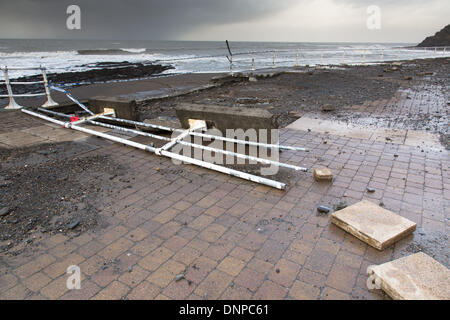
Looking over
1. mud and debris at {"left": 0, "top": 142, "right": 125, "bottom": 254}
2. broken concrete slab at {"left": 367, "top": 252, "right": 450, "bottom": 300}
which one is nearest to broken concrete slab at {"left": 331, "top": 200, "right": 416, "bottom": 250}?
broken concrete slab at {"left": 367, "top": 252, "right": 450, "bottom": 300}

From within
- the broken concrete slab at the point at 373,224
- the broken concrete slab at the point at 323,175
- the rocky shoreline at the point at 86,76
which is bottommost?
the broken concrete slab at the point at 373,224

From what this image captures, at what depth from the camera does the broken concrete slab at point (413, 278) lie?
210cm

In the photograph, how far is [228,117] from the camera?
5.21 m

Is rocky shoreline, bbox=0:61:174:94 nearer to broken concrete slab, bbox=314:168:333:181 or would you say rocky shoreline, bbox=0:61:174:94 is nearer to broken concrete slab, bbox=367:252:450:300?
broken concrete slab, bbox=314:168:333:181

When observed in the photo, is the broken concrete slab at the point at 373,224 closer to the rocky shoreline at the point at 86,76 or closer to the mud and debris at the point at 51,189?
the mud and debris at the point at 51,189

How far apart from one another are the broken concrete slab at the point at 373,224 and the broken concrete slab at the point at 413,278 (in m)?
0.31

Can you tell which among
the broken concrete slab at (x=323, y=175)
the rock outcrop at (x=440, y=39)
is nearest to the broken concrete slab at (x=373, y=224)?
the broken concrete slab at (x=323, y=175)

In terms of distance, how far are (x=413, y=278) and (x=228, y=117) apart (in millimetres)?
3787

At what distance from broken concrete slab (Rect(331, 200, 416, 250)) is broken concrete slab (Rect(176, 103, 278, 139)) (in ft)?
7.30

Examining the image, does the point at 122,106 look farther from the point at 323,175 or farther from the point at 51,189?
the point at 323,175

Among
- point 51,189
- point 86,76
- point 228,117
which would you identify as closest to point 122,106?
point 228,117

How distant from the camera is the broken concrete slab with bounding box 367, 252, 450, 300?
2.10m

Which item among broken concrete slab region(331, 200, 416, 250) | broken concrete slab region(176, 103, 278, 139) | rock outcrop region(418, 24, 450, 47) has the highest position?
rock outcrop region(418, 24, 450, 47)
